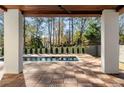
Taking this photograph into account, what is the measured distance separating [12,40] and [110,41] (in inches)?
176

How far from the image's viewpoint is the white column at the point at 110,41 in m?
10.6

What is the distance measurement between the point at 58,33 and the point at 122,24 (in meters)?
6.29

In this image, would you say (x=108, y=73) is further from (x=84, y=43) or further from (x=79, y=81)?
(x=84, y=43)

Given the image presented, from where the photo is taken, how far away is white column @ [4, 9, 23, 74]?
10602 mm

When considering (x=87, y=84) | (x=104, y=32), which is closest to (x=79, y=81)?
(x=87, y=84)

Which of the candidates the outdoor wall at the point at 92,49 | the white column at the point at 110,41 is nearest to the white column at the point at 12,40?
the white column at the point at 110,41

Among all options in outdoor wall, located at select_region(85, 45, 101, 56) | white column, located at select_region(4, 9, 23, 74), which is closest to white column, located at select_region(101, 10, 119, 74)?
white column, located at select_region(4, 9, 23, 74)

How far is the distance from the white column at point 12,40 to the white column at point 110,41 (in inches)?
156

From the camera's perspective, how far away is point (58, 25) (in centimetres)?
2347

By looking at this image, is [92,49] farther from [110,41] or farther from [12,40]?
[12,40]

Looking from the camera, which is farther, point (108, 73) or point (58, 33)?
point (58, 33)

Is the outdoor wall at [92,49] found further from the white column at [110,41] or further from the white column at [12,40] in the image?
the white column at [12,40]

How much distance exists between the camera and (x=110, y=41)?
34.9ft
